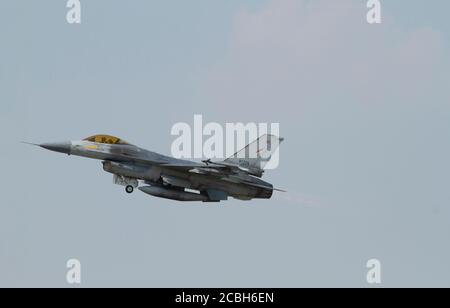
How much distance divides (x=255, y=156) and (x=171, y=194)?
4.22 metres

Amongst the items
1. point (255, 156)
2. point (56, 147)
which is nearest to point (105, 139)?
point (56, 147)

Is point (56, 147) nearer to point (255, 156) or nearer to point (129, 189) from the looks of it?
point (129, 189)

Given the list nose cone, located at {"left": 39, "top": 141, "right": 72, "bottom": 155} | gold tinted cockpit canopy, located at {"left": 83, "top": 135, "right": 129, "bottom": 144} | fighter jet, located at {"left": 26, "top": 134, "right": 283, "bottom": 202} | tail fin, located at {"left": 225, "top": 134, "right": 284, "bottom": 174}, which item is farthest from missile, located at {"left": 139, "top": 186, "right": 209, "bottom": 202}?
nose cone, located at {"left": 39, "top": 141, "right": 72, "bottom": 155}

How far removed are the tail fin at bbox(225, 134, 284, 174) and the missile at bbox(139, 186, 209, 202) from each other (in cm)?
206

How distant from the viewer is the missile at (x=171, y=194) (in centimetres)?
5825

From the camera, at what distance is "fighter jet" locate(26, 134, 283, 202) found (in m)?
57.8

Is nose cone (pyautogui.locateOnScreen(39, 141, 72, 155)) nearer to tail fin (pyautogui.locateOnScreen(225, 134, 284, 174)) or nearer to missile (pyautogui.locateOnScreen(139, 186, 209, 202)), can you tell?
missile (pyautogui.locateOnScreen(139, 186, 209, 202))

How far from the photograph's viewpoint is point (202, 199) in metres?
60.0

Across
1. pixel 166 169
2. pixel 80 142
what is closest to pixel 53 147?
pixel 80 142

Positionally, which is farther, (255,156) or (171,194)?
(255,156)

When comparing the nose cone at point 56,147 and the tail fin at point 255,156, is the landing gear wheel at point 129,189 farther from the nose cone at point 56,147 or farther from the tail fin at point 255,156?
the tail fin at point 255,156

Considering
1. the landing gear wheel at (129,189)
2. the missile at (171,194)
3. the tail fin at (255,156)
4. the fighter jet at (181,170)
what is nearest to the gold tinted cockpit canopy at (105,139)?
the fighter jet at (181,170)

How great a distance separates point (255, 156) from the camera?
2368 inches
